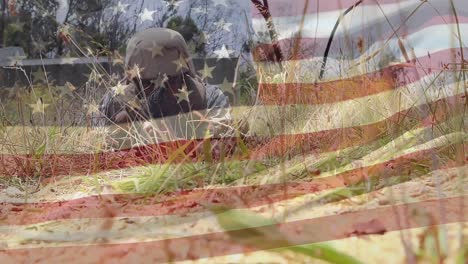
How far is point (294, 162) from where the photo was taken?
3.31 ft

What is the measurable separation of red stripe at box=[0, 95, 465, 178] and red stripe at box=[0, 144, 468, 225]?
0.49ft

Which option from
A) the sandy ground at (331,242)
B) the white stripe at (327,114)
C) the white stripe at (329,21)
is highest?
the white stripe at (329,21)

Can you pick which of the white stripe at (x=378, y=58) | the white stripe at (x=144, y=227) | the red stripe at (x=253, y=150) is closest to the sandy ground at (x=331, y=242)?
the white stripe at (x=144, y=227)

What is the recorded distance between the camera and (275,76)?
1236 mm

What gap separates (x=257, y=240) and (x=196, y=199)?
0.21 metres

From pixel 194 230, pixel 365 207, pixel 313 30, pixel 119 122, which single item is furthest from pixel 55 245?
pixel 313 30

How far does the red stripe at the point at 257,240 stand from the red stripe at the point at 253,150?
346 mm

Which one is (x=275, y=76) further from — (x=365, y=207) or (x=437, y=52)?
(x=365, y=207)

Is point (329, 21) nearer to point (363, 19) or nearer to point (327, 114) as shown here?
point (363, 19)

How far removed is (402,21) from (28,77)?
2.38 feet

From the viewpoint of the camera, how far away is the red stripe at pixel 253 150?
3.51 ft

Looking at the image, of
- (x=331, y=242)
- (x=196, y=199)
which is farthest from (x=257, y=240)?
(x=196, y=199)

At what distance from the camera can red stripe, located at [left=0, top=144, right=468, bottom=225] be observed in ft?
2.57

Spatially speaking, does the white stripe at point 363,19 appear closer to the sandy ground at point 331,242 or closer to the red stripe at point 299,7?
the red stripe at point 299,7
